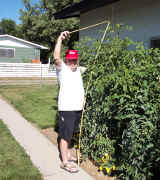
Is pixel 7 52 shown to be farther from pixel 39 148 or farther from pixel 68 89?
pixel 68 89

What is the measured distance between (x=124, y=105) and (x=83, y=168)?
4.07 feet

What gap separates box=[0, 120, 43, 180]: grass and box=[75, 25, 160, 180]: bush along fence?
88cm

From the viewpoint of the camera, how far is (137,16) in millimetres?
5660

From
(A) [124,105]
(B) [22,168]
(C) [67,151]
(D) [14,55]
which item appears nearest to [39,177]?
(B) [22,168]

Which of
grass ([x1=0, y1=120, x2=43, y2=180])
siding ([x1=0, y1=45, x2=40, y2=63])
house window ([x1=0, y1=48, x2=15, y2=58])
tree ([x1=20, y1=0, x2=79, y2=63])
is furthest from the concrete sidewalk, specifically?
tree ([x1=20, y1=0, x2=79, y2=63])

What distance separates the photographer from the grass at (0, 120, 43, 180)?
301 centimetres

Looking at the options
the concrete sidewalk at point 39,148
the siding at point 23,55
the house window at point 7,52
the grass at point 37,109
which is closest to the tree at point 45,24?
the siding at point 23,55

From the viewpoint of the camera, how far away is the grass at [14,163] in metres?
3.01

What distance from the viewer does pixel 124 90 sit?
2.60 m

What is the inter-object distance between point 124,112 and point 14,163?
1.85 meters

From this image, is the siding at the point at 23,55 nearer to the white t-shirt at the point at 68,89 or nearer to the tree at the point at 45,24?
the tree at the point at 45,24

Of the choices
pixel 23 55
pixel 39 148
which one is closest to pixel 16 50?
pixel 23 55

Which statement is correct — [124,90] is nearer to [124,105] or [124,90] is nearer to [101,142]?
[124,105]

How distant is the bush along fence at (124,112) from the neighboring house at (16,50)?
18393 mm
